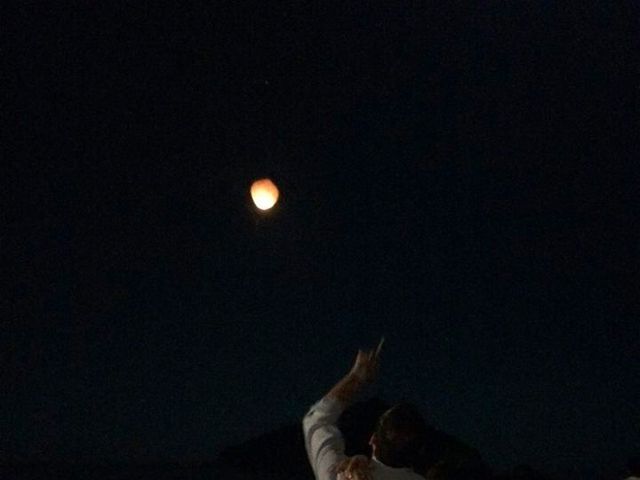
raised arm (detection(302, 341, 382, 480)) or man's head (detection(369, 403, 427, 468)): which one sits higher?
raised arm (detection(302, 341, 382, 480))

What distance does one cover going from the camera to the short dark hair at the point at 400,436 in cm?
282

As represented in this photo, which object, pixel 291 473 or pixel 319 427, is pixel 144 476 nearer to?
pixel 291 473

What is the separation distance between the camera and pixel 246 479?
40.1m

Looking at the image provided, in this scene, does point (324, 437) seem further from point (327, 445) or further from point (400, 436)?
point (400, 436)

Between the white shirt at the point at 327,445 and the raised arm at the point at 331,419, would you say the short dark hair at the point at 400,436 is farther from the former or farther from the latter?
the raised arm at the point at 331,419

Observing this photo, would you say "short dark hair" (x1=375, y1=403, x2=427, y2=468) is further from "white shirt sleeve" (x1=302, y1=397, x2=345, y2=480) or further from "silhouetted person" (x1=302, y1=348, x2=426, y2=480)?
"white shirt sleeve" (x1=302, y1=397, x2=345, y2=480)

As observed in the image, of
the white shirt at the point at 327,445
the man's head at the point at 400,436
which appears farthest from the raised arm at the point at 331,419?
the man's head at the point at 400,436

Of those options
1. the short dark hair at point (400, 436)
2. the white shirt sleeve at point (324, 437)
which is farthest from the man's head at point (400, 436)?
the white shirt sleeve at point (324, 437)

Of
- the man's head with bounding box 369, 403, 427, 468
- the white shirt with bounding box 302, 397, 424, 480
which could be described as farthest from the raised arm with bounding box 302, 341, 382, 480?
the man's head with bounding box 369, 403, 427, 468

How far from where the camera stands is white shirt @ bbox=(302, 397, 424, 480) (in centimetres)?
285

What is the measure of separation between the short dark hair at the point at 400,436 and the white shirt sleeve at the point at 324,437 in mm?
158

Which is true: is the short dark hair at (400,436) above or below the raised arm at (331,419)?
below

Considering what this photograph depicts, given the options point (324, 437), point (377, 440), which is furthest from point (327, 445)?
point (377, 440)

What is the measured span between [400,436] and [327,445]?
10.7 inches
